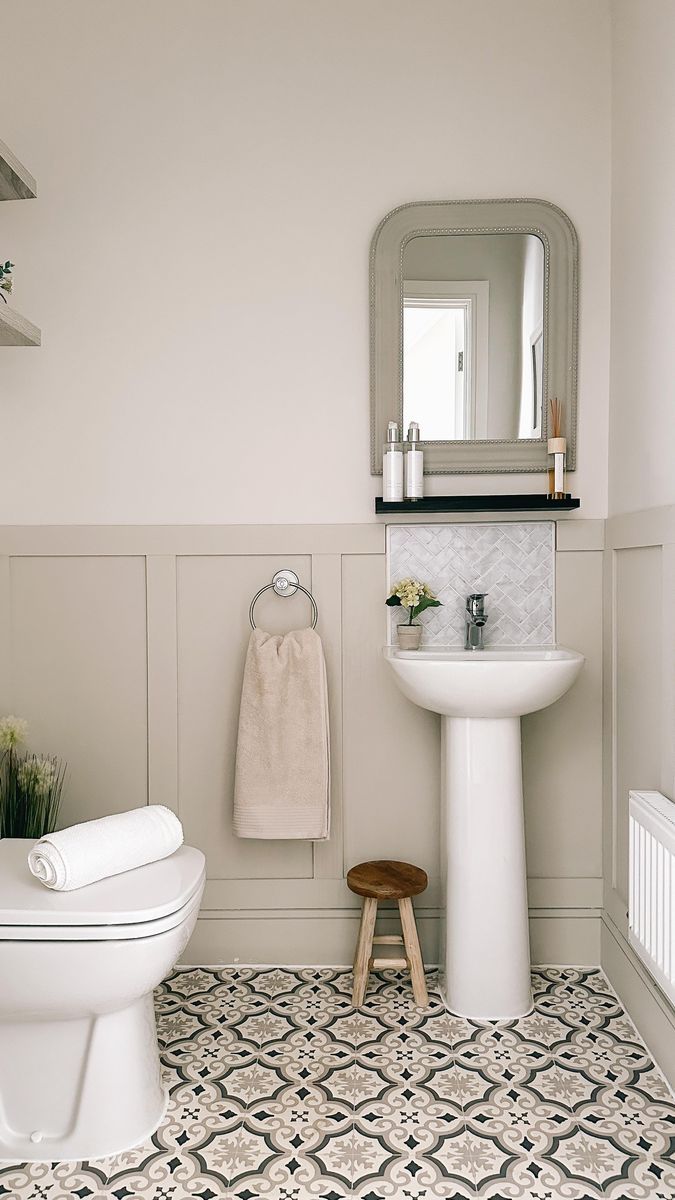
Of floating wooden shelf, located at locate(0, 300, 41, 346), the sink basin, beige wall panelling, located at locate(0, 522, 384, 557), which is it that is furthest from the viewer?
beige wall panelling, located at locate(0, 522, 384, 557)

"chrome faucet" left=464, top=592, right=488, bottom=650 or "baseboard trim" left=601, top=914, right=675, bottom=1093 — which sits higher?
"chrome faucet" left=464, top=592, right=488, bottom=650

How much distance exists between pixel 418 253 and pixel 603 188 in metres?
0.52

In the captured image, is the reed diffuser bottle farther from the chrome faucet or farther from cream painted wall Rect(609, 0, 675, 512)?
the chrome faucet

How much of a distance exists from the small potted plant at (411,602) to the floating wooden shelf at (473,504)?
0.21m

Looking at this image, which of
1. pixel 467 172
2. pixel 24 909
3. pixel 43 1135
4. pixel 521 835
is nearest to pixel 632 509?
pixel 521 835

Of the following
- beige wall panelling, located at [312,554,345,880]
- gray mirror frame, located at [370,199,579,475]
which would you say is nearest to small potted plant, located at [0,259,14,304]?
gray mirror frame, located at [370,199,579,475]

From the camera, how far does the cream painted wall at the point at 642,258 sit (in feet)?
6.75

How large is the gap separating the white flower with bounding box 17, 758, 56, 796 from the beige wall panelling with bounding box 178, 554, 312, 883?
37cm

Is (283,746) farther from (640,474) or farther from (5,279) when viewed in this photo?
(5,279)

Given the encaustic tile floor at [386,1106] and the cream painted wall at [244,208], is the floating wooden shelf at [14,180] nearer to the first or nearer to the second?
the cream painted wall at [244,208]

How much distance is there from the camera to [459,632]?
104 inches

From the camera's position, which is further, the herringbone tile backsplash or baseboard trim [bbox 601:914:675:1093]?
the herringbone tile backsplash

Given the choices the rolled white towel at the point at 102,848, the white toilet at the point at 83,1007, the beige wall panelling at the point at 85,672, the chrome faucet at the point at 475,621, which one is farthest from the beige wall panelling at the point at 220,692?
the white toilet at the point at 83,1007

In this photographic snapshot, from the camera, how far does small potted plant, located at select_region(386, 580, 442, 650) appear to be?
253 centimetres
